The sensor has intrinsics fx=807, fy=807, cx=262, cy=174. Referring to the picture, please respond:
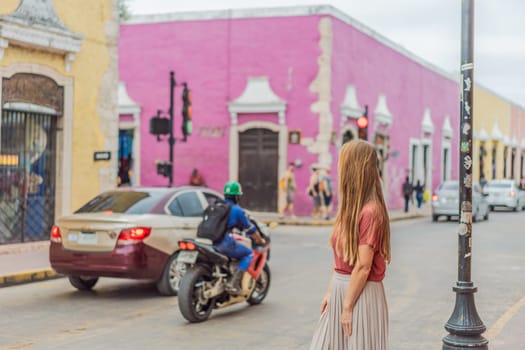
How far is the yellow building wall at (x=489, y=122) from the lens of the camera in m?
53.0

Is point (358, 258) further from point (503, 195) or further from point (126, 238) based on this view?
point (503, 195)

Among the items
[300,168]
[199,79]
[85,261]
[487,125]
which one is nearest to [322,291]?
[85,261]

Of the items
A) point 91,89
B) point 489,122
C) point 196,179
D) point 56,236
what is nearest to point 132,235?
point 56,236

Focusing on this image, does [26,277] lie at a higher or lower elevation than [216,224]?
lower

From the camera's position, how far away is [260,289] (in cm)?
987

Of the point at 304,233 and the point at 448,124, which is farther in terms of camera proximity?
the point at 448,124

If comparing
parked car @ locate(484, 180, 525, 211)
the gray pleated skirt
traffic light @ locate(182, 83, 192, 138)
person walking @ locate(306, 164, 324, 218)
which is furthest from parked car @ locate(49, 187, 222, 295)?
parked car @ locate(484, 180, 525, 211)

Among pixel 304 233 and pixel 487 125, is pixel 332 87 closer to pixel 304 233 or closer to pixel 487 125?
pixel 304 233

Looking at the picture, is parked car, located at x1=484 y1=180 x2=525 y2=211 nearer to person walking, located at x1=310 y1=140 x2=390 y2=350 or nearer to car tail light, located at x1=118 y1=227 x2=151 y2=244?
car tail light, located at x1=118 y1=227 x2=151 y2=244

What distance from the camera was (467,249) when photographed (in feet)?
21.1

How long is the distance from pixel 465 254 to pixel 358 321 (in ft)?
7.99

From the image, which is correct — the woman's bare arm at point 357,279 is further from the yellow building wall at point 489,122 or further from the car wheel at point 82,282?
the yellow building wall at point 489,122

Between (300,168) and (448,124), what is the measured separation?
2047cm

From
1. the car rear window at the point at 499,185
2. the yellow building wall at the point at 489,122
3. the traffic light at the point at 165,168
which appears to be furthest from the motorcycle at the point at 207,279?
the yellow building wall at the point at 489,122
